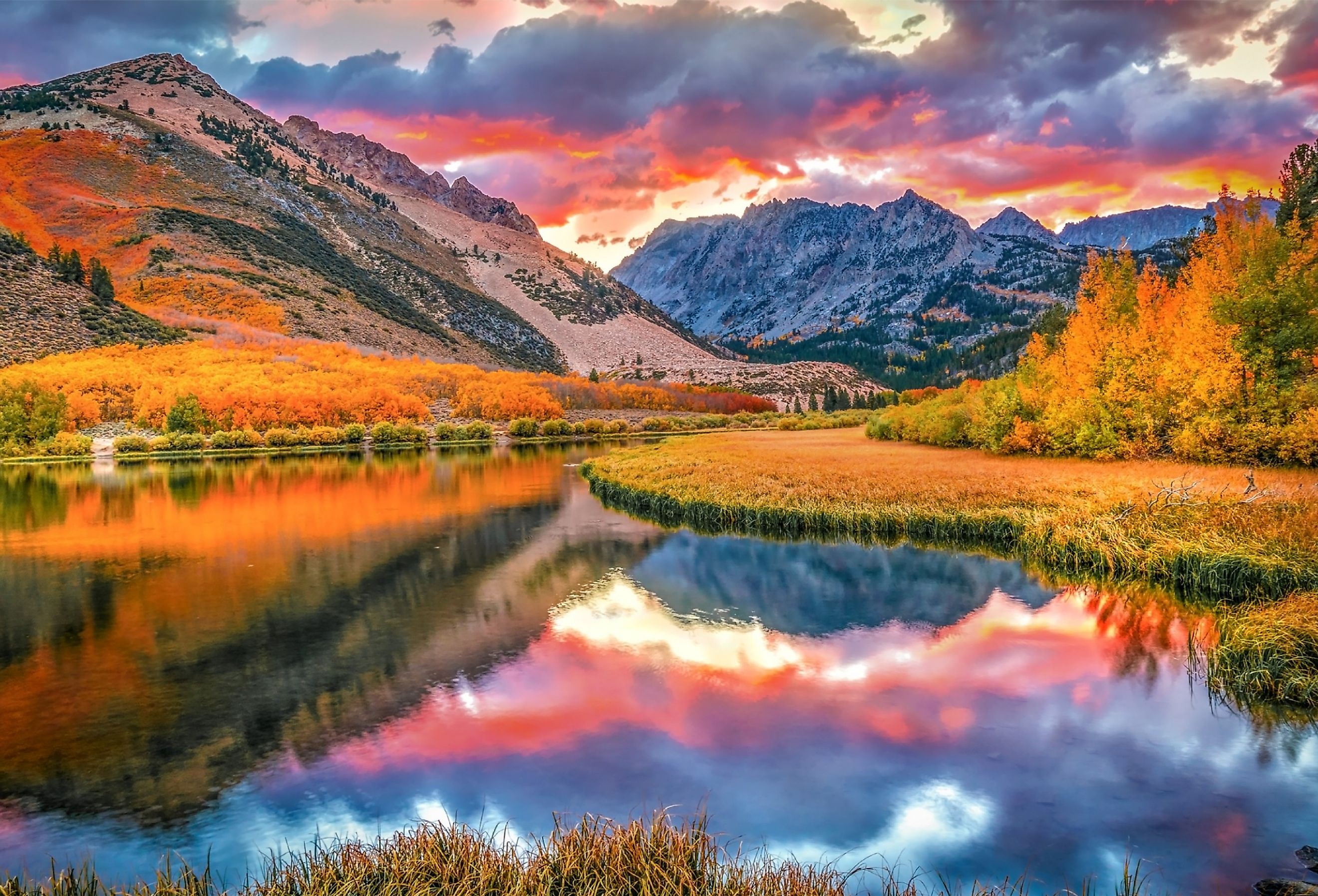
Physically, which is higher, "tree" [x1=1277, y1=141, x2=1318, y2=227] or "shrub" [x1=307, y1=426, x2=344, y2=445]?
"tree" [x1=1277, y1=141, x2=1318, y2=227]

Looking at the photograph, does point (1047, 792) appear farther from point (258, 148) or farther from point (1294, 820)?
point (258, 148)

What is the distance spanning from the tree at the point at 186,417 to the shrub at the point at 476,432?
86.0ft

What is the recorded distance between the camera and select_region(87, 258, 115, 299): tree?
85.8 m

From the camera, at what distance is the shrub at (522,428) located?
90062mm

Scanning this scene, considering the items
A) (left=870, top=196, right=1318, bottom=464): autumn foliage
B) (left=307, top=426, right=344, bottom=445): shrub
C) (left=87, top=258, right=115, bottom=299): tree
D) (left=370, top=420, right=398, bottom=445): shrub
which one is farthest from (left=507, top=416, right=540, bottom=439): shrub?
(left=870, top=196, right=1318, bottom=464): autumn foliage

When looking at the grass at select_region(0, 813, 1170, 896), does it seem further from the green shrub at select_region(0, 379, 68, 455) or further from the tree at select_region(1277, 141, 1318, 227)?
the green shrub at select_region(0, 379, 68, 455)

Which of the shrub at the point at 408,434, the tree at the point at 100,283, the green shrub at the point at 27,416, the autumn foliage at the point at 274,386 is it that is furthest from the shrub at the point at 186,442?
the tree at the point at 100,283

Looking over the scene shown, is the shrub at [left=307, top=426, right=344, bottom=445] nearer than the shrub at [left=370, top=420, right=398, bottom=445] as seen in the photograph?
Yes

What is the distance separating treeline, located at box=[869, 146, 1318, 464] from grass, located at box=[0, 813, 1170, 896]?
30.2 m

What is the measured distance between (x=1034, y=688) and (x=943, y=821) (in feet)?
16.4

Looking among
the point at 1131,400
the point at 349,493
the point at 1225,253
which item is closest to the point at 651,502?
the point at 349,493

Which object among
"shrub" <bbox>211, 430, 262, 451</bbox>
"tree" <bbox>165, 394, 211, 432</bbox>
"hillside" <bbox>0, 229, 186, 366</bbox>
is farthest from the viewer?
"hillside" <bbox>0, 229, 186, 366</bbox>

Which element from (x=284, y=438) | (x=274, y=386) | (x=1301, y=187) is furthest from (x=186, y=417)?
(x=1301, y=187)

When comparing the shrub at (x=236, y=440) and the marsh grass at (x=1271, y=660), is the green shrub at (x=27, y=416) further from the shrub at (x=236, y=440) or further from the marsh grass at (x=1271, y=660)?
the marsh grass at (x=1271, y=660)
